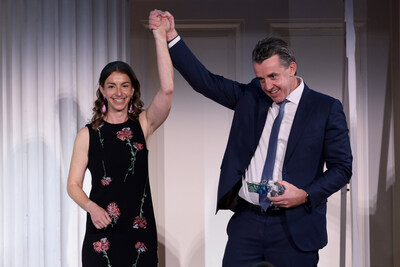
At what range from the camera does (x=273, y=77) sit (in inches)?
103

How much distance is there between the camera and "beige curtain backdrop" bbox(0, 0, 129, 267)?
3.68 meters

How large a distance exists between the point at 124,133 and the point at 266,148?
27.9 inches

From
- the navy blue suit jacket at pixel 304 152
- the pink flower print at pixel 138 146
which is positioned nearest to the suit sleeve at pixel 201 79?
the navy blue suit jacket at pixel 304 152

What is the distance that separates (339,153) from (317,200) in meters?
0.21

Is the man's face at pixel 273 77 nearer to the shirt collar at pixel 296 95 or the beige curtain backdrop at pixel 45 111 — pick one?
the shirt collar at pixel 296 95

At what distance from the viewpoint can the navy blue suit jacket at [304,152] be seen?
2.61 metres

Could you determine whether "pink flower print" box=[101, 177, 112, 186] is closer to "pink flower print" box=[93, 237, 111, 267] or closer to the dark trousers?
"pink flower print" box=[93, 237, 111, 267]

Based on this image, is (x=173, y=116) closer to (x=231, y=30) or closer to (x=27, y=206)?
(x=231, y=30)

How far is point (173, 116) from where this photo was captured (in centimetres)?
428

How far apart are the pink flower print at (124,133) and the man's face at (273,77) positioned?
2.33 ft

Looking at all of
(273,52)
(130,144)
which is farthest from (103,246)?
(273,52)

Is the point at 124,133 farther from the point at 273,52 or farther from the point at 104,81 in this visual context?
the point at 273,52

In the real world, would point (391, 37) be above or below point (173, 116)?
above

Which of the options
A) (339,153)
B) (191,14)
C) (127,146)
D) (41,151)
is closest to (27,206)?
(41,151)
